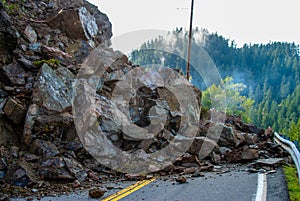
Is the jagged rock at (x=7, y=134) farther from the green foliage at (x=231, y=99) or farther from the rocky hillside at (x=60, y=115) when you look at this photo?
the green foliage at (x=231, y=99)

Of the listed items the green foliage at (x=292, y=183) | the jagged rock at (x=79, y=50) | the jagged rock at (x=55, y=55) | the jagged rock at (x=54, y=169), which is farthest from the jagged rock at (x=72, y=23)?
the green foliage at (x=292, y=183)

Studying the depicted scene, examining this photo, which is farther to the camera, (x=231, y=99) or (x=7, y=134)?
(x=231, y=99)

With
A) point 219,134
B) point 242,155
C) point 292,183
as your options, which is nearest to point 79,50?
point 219,134

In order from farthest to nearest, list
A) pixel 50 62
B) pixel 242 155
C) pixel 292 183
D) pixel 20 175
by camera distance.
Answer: pixel 242 155 < pixel 50 62 < pixel 20 175 < pixel 292 183

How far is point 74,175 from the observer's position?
7371mm

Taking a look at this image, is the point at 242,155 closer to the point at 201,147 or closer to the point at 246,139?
the point at 201,147

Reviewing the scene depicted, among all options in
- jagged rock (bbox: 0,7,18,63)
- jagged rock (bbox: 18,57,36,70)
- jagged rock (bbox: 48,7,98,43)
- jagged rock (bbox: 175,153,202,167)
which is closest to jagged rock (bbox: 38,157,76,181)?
jagged rock (bbox: 175,153,202,167)

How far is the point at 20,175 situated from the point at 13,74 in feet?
13.9

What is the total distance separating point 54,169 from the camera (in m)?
7.21

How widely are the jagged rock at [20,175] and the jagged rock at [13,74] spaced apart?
132 inches

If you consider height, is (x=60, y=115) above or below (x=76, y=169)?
above

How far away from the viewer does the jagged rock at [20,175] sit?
6594 millimetres

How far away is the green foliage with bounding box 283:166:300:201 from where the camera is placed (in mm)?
5116

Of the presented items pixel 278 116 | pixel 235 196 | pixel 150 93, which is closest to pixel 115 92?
pixel 150 93
